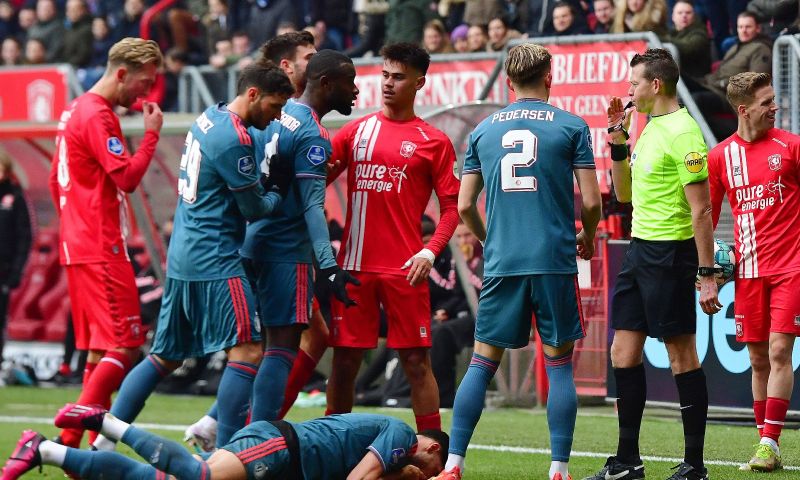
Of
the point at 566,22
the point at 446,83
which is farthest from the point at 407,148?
the point at 566,22

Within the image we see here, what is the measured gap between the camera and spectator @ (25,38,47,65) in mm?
19984

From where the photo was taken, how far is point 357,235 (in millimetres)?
8102

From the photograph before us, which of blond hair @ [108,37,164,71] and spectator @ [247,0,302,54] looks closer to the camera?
blond hair @ [108,37,164,71]

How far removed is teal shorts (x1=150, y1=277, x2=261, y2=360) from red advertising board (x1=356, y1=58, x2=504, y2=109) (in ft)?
20.1

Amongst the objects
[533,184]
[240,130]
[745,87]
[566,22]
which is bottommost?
[533,184]

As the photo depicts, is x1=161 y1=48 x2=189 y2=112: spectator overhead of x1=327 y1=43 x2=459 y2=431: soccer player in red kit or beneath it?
overhead

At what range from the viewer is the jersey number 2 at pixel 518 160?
700cm

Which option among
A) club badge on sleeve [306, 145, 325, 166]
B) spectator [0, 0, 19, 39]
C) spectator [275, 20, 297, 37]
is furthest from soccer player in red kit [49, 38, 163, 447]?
spectator [0, 0, 19, 39]

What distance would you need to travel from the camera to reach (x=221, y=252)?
25.1ft

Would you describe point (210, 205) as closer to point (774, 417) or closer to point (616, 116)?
point (616, 116)

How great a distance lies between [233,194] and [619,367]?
231cm

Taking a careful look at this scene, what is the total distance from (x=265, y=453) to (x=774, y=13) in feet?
27.1

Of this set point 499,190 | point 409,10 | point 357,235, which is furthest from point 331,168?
point 409,10

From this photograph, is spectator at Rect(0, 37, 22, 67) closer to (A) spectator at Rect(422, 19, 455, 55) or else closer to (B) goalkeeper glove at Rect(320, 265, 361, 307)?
(A) spectator at Rect(422, 19, 455, 55)
